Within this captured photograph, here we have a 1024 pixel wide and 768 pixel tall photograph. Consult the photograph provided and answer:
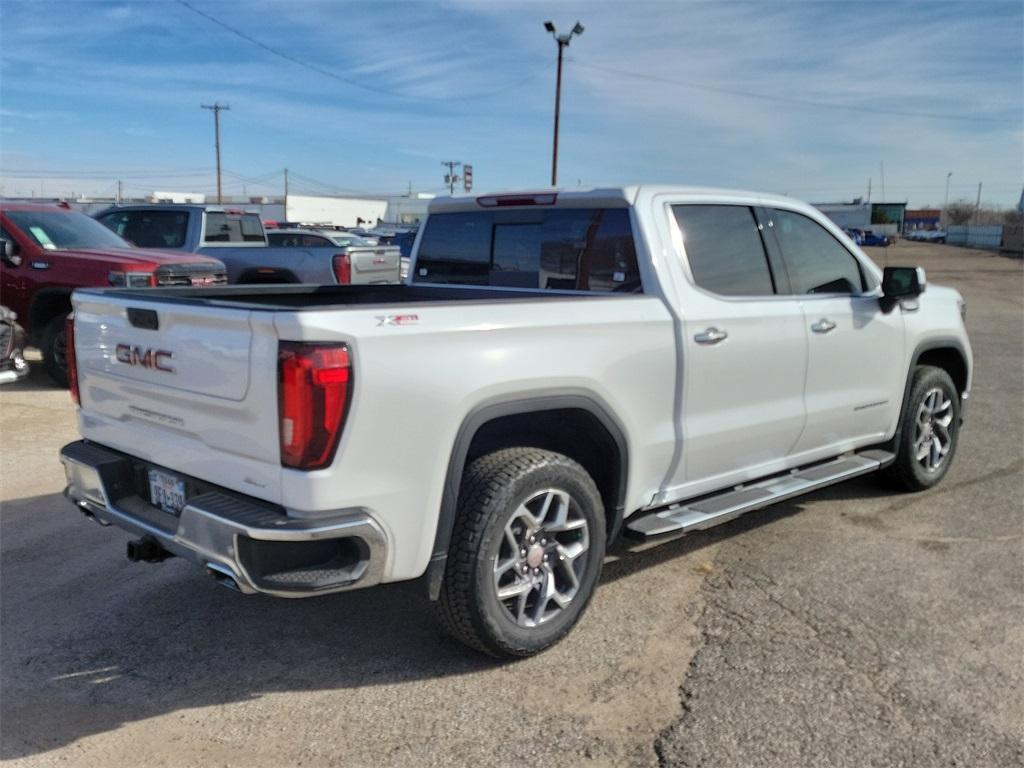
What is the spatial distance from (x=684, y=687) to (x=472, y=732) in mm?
860

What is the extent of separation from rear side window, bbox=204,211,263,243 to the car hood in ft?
8.85

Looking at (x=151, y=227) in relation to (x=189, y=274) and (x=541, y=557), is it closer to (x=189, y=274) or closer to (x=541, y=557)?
(x=189, y=274)

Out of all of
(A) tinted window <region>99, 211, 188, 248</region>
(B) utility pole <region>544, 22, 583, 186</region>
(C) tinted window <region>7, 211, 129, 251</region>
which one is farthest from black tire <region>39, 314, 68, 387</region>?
(B) utility pole <region>544, 22, 583, 186</region>

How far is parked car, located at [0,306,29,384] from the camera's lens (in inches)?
268

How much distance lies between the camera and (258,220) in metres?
13.9

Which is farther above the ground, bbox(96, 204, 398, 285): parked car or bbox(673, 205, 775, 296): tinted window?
bbox(673, 205, 775, 296): tinted window

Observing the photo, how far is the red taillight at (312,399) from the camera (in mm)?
2908

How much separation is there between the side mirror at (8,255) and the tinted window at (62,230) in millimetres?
228

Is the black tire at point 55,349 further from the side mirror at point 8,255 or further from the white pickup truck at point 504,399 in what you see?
→ the white pickup truck at point 504,399

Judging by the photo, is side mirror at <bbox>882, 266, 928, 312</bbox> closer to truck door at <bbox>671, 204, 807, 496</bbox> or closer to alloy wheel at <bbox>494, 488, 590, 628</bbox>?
truck door at <bbox>671, 204, 807, 496</bbox>

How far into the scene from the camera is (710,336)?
4.23 meters

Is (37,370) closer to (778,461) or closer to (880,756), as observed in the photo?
(778,461)

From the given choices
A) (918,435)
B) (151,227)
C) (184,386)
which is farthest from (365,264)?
(184,386)

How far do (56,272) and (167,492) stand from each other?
21.6ft
